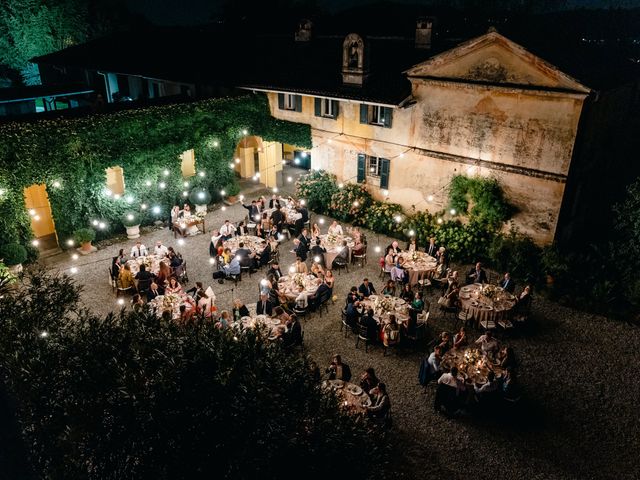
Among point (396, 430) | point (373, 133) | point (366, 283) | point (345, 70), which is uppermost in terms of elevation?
point (345, 70)

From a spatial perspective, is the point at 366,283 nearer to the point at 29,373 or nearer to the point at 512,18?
the point at 29,373

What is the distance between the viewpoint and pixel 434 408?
40.9 ft

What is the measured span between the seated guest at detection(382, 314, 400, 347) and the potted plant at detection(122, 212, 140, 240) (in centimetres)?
1309

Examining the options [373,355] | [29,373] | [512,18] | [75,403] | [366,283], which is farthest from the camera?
[512,18]

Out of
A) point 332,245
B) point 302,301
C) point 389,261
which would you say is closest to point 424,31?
point 332,245

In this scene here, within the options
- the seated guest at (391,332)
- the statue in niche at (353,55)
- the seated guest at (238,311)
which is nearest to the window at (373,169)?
the statue in niche at (353,55)

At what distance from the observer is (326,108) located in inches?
945

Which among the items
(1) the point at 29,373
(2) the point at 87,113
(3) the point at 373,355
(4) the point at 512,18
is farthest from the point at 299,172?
(4) the point at 512,18

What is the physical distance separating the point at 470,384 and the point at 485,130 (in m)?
11.0

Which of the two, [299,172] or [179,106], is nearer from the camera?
[179,106]

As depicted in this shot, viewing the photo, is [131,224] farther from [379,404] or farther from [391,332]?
[379,404]

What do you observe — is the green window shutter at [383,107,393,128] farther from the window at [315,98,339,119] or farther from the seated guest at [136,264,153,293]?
the seated guest at [136,264,153,293]

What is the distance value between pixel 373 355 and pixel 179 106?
14805 millimetres

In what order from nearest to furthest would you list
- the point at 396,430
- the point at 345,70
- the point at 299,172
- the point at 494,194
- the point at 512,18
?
the point at 396,430
the point at 494,194
the point at 345,70
the point at 299,172
the point at 512,18
